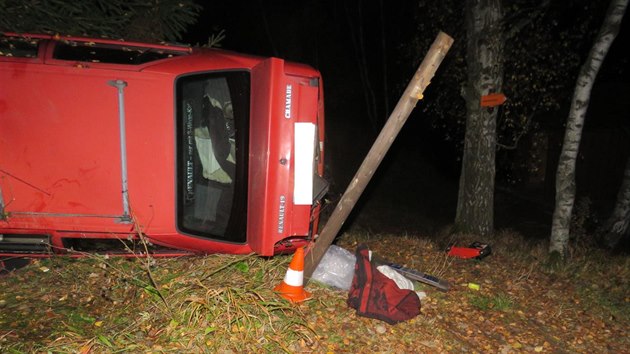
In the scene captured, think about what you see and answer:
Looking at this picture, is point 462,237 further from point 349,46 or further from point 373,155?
point 349,46

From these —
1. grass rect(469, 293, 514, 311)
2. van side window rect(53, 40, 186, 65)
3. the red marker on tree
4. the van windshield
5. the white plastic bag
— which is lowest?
grass rect(469, 293, 514, 311)

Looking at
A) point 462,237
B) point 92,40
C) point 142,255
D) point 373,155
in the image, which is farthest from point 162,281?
point 462,237

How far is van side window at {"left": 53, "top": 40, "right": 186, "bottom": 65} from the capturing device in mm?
3934

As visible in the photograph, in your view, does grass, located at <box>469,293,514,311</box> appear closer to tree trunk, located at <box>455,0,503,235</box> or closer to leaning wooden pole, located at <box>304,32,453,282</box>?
leaning wooden pole, located at <box>304,32,453,282</box>

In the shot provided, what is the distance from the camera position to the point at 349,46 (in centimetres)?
2359

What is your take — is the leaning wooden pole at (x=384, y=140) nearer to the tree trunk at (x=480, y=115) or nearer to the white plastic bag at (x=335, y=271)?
the white plastic bag at (x=335, y=271)

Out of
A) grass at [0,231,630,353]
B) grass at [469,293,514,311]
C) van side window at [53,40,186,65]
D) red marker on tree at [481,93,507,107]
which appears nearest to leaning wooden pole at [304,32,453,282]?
grass at [0,231,630,353]

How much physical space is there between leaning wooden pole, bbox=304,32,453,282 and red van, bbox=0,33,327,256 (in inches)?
8.1

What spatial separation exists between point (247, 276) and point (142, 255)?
95cm

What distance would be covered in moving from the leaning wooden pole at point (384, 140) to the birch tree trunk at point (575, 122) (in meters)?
2.97

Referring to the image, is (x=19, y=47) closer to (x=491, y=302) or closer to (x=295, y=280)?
(x=295, y=280)

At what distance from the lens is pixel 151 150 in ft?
12.7

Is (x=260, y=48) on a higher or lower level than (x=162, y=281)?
higher

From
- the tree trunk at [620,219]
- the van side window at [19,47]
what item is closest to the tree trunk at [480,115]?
the tree trunk at [620,219]
